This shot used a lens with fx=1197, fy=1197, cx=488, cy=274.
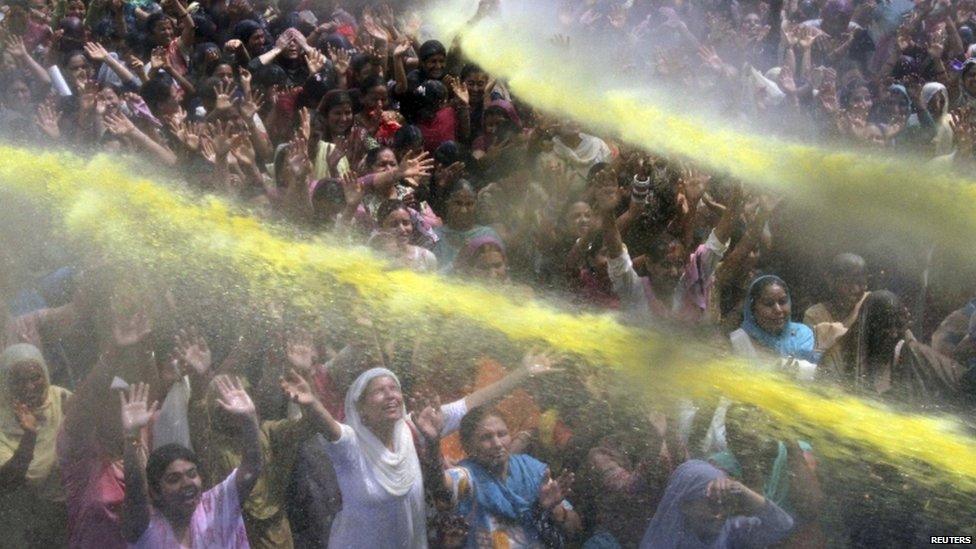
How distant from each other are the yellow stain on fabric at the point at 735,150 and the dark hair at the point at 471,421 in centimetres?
360

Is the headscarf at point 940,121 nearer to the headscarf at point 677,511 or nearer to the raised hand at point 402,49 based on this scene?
the raised hand at point 402,49

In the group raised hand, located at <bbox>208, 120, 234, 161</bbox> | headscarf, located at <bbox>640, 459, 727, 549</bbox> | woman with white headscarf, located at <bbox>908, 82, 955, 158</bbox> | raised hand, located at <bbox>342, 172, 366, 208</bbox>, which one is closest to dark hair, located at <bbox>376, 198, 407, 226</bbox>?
raised hand, located at <bbox>342, 172, 366, 208</bbox>

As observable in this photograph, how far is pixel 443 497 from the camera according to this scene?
6.26m

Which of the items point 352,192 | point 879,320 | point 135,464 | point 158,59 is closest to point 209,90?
point 158,59

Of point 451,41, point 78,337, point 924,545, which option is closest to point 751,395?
point 924,545

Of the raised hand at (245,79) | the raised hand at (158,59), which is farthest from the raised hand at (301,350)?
the raised hand at (158,59)

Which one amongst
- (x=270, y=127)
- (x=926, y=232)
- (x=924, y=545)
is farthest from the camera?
(x=270, y=127)

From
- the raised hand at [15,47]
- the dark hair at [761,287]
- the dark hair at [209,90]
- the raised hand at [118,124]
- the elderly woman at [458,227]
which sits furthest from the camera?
the raised hand at [15,47]

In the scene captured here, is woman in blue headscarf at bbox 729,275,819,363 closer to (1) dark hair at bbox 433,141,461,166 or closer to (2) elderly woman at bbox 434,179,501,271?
(2) elderly woman at bbox 434,179,501,271

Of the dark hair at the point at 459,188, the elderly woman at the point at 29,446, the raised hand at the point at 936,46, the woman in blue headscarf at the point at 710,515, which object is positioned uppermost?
the raised hand at the point at 936,46

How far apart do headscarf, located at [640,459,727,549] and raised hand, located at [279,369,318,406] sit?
1.87 meters

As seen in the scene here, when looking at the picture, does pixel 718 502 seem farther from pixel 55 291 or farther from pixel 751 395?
pixel 55 291

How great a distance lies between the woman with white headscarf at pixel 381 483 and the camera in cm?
619

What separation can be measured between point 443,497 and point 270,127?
170 inches
